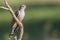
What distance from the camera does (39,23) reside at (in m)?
9.91

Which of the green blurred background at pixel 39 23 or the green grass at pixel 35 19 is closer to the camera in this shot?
the green blurred background at pixel 39 23

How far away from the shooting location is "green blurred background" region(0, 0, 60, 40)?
8875 millimetres

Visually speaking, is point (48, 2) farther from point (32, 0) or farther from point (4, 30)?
point (4, 30)

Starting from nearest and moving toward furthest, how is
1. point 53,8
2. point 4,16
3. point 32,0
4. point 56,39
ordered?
point 56,39
point 4,16
point 53,8
point 32,0

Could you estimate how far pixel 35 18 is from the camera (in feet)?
34.7

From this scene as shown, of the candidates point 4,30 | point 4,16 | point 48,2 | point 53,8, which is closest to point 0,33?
point 4,30

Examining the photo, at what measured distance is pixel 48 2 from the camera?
1341 centimetres

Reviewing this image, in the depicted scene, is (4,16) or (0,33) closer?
(0,33)

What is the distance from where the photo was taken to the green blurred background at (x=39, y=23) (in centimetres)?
888

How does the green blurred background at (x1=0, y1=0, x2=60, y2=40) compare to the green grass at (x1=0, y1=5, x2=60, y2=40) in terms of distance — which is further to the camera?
the green grass at (x1=0, y1=5, x2=60, y2=40)

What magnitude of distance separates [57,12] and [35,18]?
867 mm

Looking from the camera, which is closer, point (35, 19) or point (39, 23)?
point (39, 23)

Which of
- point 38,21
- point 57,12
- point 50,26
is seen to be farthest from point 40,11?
point 50,26

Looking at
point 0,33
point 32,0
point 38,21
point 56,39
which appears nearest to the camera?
point 56,39
